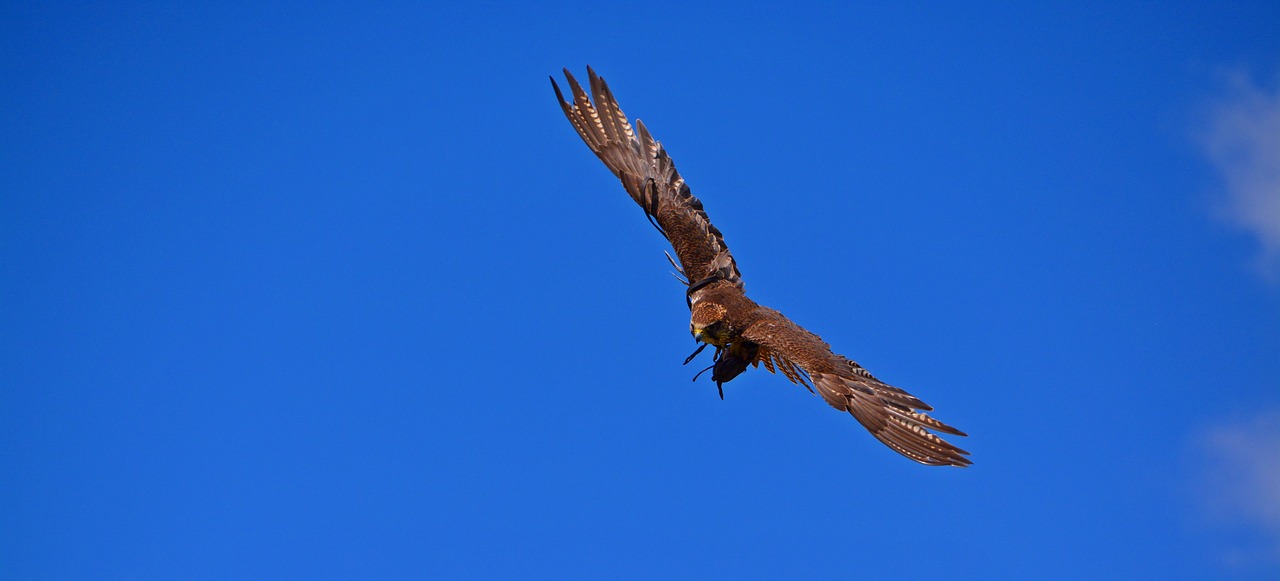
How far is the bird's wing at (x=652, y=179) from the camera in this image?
16812 mm

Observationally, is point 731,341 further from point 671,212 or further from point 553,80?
point 553,80

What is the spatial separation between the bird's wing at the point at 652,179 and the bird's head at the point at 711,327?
4.66ft

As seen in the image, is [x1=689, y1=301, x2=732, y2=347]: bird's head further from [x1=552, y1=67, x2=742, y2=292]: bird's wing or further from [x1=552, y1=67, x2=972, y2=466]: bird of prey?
[x1=552, y1=67, x2=742, y2=292]: bird's wing

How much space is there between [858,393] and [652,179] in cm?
581

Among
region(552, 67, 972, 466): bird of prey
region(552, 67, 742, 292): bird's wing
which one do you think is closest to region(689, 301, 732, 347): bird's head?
region(552, 67, 972, 466): bird of prey

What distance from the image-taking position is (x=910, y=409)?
525 inches

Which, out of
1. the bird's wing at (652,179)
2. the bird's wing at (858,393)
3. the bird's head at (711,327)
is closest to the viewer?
the bird's wing at (858,393)

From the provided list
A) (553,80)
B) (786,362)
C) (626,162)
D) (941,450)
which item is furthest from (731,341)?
(553,80)

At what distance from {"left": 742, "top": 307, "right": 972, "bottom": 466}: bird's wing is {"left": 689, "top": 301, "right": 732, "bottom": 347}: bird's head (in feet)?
0.91

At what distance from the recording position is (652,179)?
59.8 ft

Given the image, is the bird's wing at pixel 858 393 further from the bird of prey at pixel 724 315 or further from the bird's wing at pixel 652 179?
the bird's wing at pixel 652 179

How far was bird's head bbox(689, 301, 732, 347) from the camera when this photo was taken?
1460cm

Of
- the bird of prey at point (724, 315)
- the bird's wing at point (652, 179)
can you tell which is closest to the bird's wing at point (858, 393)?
the bird of prey at point (724, 315)

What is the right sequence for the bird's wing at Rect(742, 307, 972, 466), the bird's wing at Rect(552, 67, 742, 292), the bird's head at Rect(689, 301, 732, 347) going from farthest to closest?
the bird's wing at Rect(552, 67, 742, 292) → the bird's head at Rect(689, 301, 732, 347) → the bird's wing at Rect(742, 307, 972, 466)
